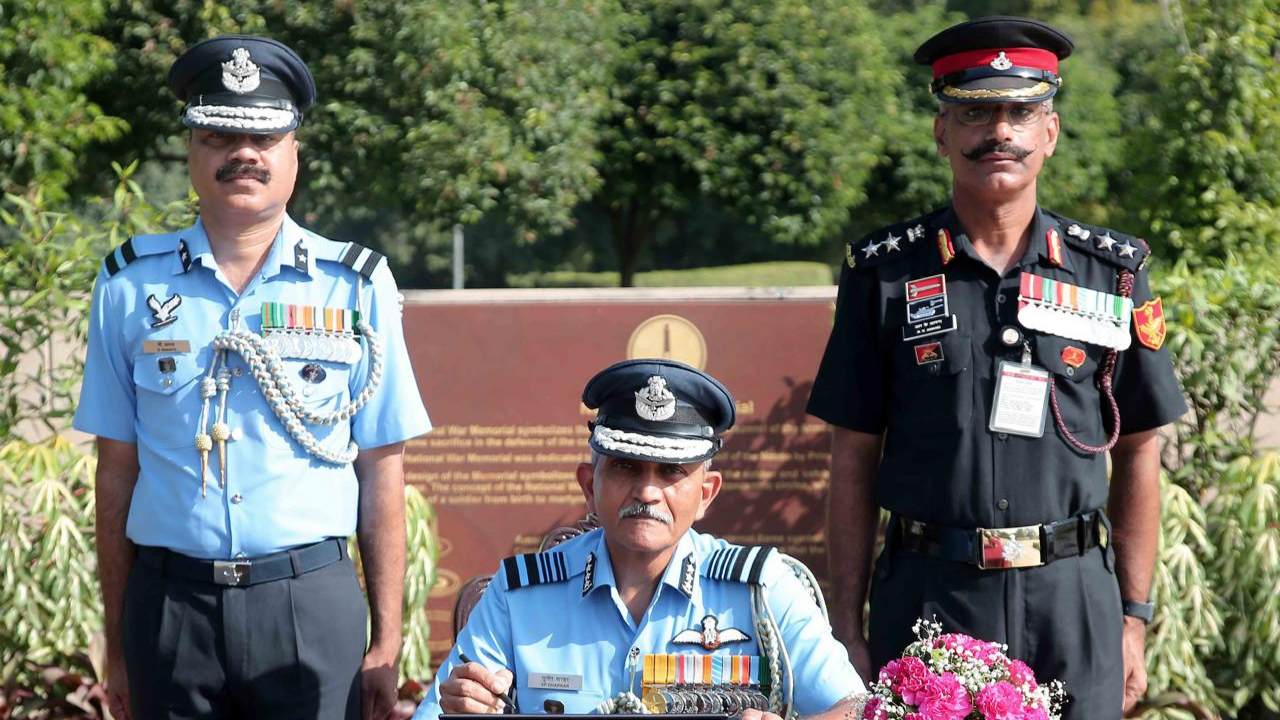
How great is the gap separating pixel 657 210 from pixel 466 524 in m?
8.43

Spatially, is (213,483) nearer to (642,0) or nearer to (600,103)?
(600,103)

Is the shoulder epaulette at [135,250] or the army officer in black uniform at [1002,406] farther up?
the shoulder epaulette at [135,250]

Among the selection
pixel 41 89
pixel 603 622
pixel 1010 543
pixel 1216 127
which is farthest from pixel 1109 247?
pixel 41 89

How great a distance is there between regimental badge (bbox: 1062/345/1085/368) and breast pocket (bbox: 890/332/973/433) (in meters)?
0.20

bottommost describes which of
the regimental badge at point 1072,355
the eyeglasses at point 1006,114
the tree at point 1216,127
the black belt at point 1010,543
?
the black belt at point 1010,543

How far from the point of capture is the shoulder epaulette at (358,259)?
3137mm

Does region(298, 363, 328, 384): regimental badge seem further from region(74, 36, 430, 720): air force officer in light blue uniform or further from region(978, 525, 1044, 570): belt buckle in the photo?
region(978, 525, 1044, 570): belt buckle

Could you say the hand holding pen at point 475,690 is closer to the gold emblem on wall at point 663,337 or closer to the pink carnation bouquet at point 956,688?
the pink carnation bouquet at point 956,688

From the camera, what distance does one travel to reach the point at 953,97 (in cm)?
308

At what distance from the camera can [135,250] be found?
311 centimetres

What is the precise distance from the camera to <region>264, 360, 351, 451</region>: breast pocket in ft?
9.87

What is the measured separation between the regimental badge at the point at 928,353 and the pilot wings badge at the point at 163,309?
1.54m

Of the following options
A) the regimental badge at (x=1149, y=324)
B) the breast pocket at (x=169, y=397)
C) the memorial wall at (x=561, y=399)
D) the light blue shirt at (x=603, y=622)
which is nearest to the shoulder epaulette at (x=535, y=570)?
the light blue shirt at (x=603, y=622)

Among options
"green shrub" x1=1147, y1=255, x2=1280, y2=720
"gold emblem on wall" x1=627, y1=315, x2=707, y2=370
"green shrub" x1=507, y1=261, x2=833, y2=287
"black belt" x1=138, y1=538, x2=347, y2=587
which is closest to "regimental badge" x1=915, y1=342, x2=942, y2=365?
"black belt" x1=138, y1=538, x2=347, y2=587
